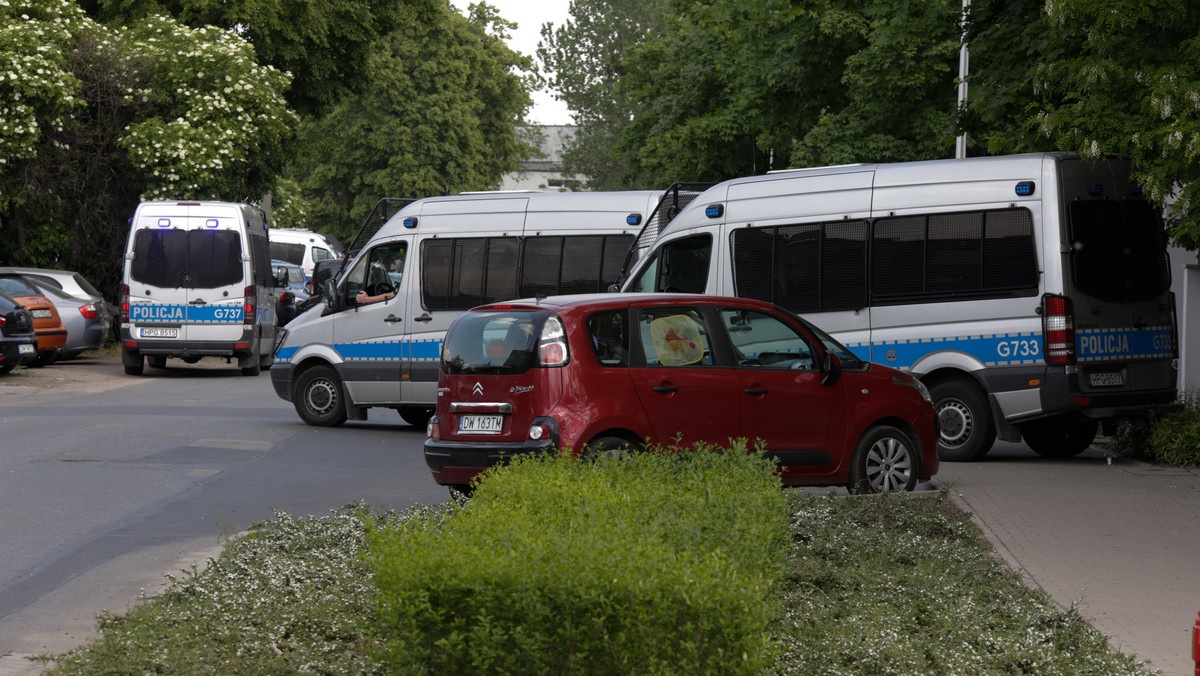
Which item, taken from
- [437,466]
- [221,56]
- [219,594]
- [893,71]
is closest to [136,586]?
[219,594]

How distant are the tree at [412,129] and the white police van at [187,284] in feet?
124

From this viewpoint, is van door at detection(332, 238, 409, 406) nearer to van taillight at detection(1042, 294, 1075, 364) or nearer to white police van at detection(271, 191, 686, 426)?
white police van at detection(271, 191, 686, 426)

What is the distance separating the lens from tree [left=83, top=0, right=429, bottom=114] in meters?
32.3

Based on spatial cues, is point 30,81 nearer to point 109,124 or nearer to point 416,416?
point 109,124

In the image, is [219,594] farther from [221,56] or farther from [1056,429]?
[221,56]

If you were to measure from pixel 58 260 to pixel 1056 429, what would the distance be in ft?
74.4

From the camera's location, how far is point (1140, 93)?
12.7 metres

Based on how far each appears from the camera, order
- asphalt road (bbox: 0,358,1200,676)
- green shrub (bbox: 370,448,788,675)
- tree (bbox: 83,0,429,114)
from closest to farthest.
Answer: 1. green shrub (bbox: 370,448,788,675)
2. asphalt road (bbox: 0,358,1200,676)
3. tree (bbox: 83,0,429,114)

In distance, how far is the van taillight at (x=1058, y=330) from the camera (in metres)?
13.1

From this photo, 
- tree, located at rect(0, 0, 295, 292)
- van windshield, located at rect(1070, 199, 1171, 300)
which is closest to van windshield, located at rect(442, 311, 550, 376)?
van windshield, located at rect(1070, 199, 1171, 300)

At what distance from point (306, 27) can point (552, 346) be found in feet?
84.8

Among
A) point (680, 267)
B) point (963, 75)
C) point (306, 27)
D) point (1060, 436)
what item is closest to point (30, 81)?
point (306, 27)

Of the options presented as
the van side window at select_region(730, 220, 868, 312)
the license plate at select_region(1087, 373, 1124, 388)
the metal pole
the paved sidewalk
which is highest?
the metal pole

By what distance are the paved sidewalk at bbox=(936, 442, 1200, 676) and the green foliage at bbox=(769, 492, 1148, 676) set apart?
0.83 ft
